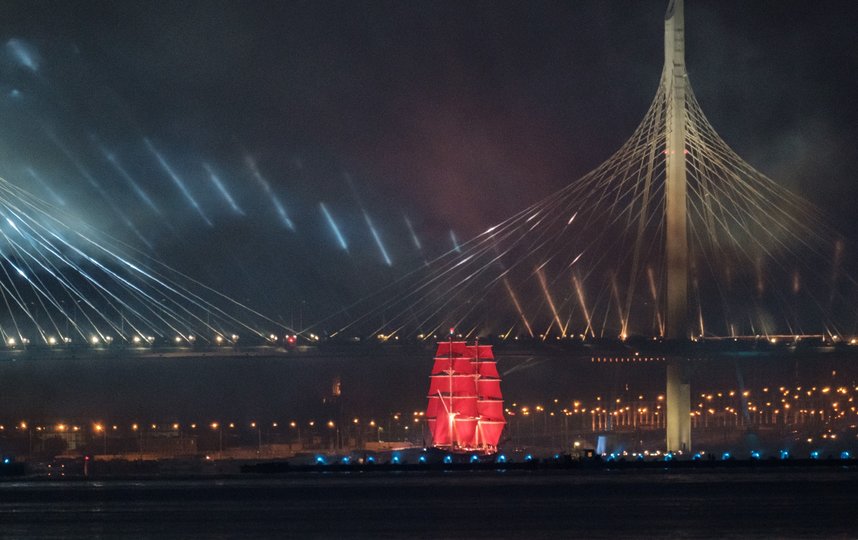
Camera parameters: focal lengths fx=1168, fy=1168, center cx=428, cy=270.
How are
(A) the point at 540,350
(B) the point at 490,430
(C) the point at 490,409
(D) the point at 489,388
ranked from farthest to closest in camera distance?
(D) the point at 489,388 < (C) the point at 490,409 < (B) the point at 490,430 < (A) the point at 540,350

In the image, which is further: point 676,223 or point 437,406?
point 437,406

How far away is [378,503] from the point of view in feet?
88.8

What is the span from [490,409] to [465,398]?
197 centimetres

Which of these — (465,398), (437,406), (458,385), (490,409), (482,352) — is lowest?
(490,409)

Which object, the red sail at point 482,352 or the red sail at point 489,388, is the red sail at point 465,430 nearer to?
the red sail at point 489,388

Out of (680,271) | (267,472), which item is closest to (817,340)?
(680,271)

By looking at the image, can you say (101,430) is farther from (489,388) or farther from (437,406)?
(489,388)

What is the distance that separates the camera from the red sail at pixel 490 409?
77.7m

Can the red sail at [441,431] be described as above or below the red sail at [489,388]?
below

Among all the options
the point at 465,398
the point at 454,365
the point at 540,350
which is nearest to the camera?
the point at 540,350

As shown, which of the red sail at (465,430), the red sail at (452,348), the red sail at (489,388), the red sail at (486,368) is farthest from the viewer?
the red sail at (489,388)

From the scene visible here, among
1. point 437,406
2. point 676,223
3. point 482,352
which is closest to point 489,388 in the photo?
point 482,352

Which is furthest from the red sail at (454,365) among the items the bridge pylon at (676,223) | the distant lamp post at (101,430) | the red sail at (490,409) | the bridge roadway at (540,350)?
the distant lamp post at (101,430)

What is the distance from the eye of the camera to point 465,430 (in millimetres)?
77375
